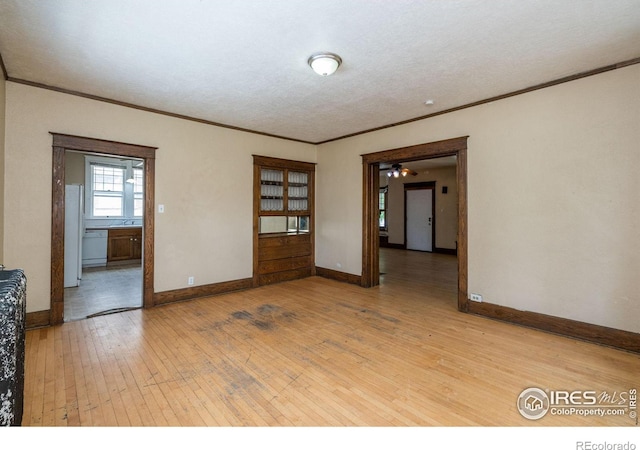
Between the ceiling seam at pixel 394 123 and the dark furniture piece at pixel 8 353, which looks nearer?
the dark furniture piece at pixel 8 353

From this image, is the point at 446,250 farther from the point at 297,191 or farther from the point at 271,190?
the point at 271,190

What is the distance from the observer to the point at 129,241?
778 centimetres

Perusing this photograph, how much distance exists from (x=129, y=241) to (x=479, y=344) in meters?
8.10

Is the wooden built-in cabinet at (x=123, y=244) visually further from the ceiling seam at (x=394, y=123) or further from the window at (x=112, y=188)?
the ceiling seam at (x=394, y=123)

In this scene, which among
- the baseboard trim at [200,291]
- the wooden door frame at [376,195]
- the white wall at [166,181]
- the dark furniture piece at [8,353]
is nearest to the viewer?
the dark furniture piece at [8,353]

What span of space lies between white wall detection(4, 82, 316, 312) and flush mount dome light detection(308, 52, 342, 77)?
2619 mm

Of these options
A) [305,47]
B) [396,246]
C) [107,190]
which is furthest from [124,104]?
[396,246]

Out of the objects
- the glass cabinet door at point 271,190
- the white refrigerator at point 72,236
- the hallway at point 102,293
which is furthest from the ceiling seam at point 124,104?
the hallway at point 102,293

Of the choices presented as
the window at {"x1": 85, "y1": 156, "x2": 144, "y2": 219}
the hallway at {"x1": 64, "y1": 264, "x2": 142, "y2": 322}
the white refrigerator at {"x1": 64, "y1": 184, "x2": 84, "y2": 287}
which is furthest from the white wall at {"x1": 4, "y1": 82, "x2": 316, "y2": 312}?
the window at {"x1": 85, "y1": 156, "x2": 144, "y2": 219}

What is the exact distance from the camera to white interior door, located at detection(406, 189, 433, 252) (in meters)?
10.1

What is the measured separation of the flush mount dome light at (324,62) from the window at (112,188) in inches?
284

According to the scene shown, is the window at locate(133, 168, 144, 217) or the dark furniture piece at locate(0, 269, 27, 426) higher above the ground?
the window at locate(133, 168, 144, 217)

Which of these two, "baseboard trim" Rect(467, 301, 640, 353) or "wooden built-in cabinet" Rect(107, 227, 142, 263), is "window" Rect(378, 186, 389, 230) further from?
"wooden built-in cabinet" Rect(107, 227, 142, 263)

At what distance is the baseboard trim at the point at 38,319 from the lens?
3.41 metres
